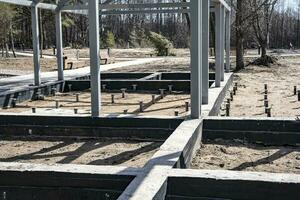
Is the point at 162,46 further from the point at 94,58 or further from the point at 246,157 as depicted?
the point at 246,157

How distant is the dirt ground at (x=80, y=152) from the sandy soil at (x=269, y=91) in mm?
3503

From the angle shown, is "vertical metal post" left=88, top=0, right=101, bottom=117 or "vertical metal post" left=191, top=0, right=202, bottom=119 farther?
"vertical metal post" left=88, top=0, right=101, bottom=117

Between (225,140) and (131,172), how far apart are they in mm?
3081

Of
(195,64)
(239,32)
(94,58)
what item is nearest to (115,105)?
(94,58)

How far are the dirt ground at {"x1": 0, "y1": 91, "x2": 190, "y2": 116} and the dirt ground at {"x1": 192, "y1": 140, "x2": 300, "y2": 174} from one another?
266 cm

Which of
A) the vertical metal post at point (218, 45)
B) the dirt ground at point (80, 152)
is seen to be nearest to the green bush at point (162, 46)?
the vertical metal post at point (218, 45)

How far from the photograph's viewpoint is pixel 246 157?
21.0 feet

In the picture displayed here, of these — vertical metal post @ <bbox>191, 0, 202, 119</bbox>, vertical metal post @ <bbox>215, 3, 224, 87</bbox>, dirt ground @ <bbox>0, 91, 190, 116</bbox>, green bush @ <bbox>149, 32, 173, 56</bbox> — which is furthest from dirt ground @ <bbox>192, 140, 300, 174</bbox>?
green bush @ <bbox>149, 32, 173, 56</bbox>

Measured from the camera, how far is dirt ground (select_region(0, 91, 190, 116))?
10.2m

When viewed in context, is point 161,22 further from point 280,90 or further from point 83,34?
point 280,90

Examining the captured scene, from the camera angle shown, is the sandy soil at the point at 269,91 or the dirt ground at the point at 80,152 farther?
the sandy soil at the point at 269,91

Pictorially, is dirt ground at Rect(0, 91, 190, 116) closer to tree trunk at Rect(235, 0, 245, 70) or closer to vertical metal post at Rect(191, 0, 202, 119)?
vertical metal post at Rect(191, 0, 202, 119)

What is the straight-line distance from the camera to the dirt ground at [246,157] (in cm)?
587

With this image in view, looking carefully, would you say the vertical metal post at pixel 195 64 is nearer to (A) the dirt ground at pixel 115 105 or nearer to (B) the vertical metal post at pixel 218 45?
(A) the dirt ground at pixel 115 105
